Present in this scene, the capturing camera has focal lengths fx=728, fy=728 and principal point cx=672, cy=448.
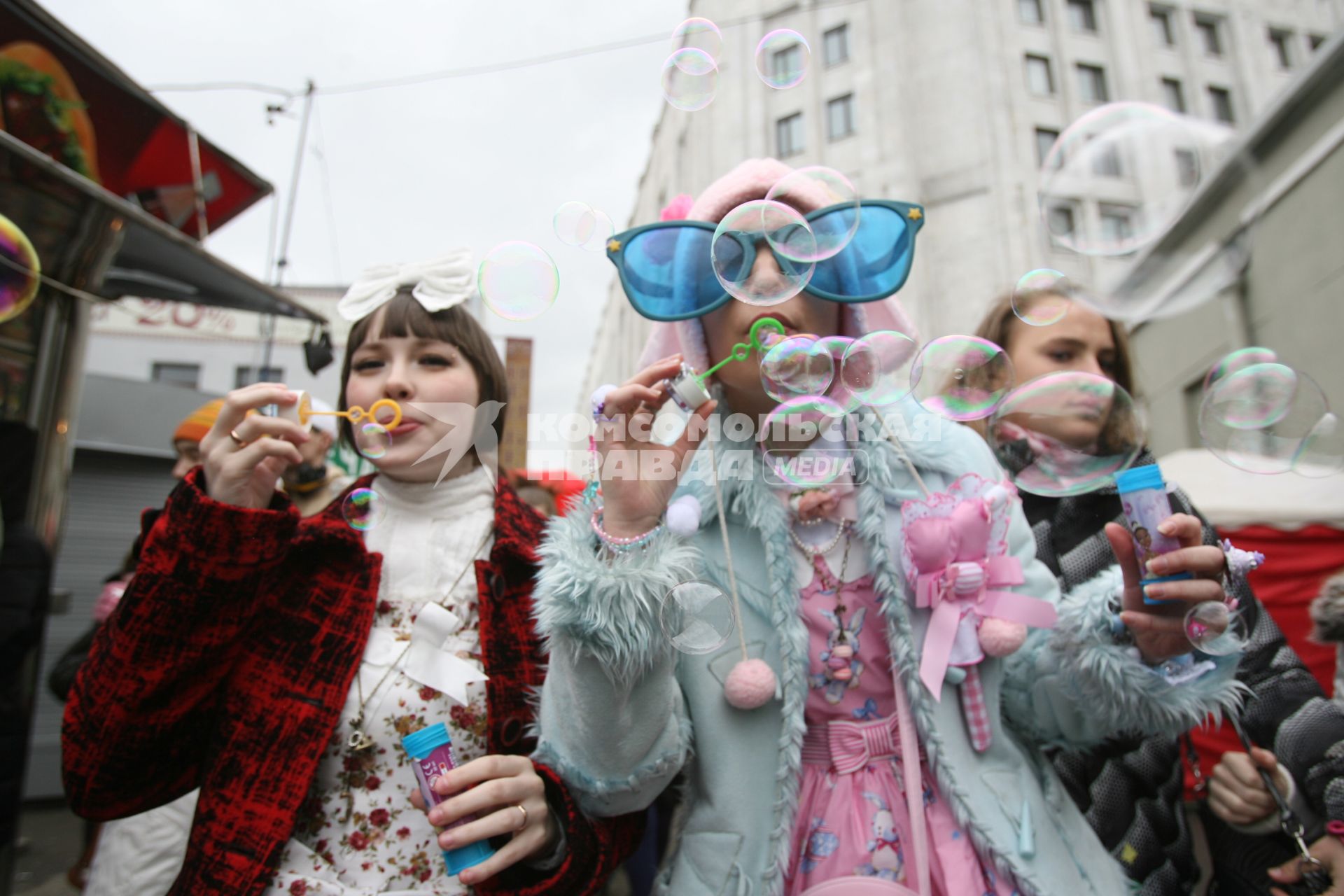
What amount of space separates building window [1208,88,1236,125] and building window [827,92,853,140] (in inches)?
382

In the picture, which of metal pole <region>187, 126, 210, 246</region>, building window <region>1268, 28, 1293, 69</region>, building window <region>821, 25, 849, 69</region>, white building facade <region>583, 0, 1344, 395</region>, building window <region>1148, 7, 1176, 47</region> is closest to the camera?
metal pole <region>187, 126, 210, 246</region>

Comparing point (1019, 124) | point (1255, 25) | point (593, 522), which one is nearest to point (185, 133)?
point (593, 522)

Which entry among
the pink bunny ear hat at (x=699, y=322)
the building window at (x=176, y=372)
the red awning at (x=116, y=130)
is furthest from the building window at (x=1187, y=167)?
the building window at (x=176, y=372)

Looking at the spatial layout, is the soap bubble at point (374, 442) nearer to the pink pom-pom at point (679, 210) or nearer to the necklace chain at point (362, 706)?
the necklace chain at point (362, 706)

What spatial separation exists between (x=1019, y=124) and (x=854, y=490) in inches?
742

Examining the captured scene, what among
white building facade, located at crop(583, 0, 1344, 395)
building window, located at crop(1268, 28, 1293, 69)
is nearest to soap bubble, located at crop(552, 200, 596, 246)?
white building facade, located at crop(583, 0, 1344, 395)

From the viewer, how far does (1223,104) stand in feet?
61.8

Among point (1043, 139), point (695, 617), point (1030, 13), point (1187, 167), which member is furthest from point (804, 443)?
point (1030, 13)

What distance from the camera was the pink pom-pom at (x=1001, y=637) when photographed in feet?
4.11

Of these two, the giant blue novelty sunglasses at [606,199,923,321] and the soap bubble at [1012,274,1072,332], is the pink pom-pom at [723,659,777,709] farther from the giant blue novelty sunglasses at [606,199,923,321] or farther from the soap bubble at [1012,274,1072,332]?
the soap bubble at [1012,274,1072,332]

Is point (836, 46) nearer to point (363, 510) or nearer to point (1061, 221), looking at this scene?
point (1061, 221)

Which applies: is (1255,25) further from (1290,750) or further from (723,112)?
(1290,750)

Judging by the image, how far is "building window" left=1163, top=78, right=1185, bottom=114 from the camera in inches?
725

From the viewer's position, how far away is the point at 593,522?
1190 millimetres
